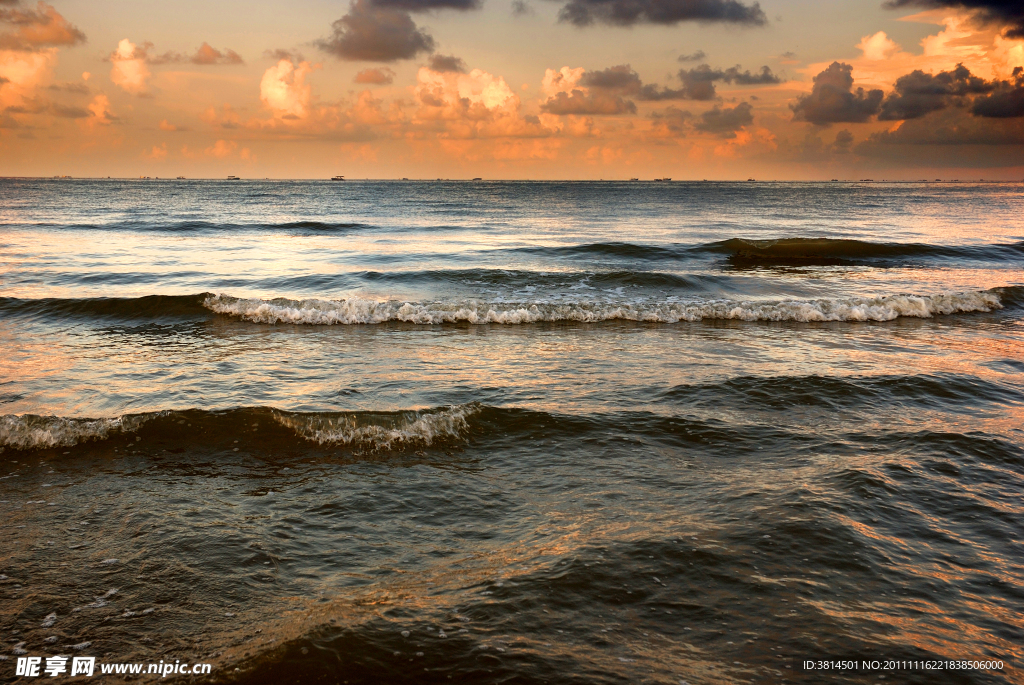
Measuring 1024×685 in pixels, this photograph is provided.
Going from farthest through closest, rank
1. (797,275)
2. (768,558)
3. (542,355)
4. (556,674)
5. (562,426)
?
(797,275) → (542,355) → (562,426) → (768,558) → (556,674)

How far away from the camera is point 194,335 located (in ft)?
44.0

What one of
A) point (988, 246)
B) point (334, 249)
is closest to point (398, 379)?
point (334, 249)

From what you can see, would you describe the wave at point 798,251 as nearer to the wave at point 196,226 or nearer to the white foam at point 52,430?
the wave at point 196,226

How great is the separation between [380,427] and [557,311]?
339 inches

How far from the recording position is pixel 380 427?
7.86 meters

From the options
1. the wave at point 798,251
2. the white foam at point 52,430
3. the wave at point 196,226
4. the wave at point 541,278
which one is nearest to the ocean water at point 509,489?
the white foam at point 52,430

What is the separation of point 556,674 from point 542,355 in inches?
328

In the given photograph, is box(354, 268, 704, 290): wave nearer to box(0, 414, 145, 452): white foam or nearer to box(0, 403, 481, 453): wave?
box(0, 403, 481, 453): wave

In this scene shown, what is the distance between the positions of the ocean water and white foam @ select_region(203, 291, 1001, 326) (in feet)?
0.32

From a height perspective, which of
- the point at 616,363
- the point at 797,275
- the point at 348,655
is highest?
the point at 797,275

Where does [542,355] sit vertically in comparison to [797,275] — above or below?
below

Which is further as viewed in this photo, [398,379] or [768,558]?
[398,379]

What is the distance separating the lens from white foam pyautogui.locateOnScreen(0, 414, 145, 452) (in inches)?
291

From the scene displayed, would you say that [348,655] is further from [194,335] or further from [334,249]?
[334,249]
